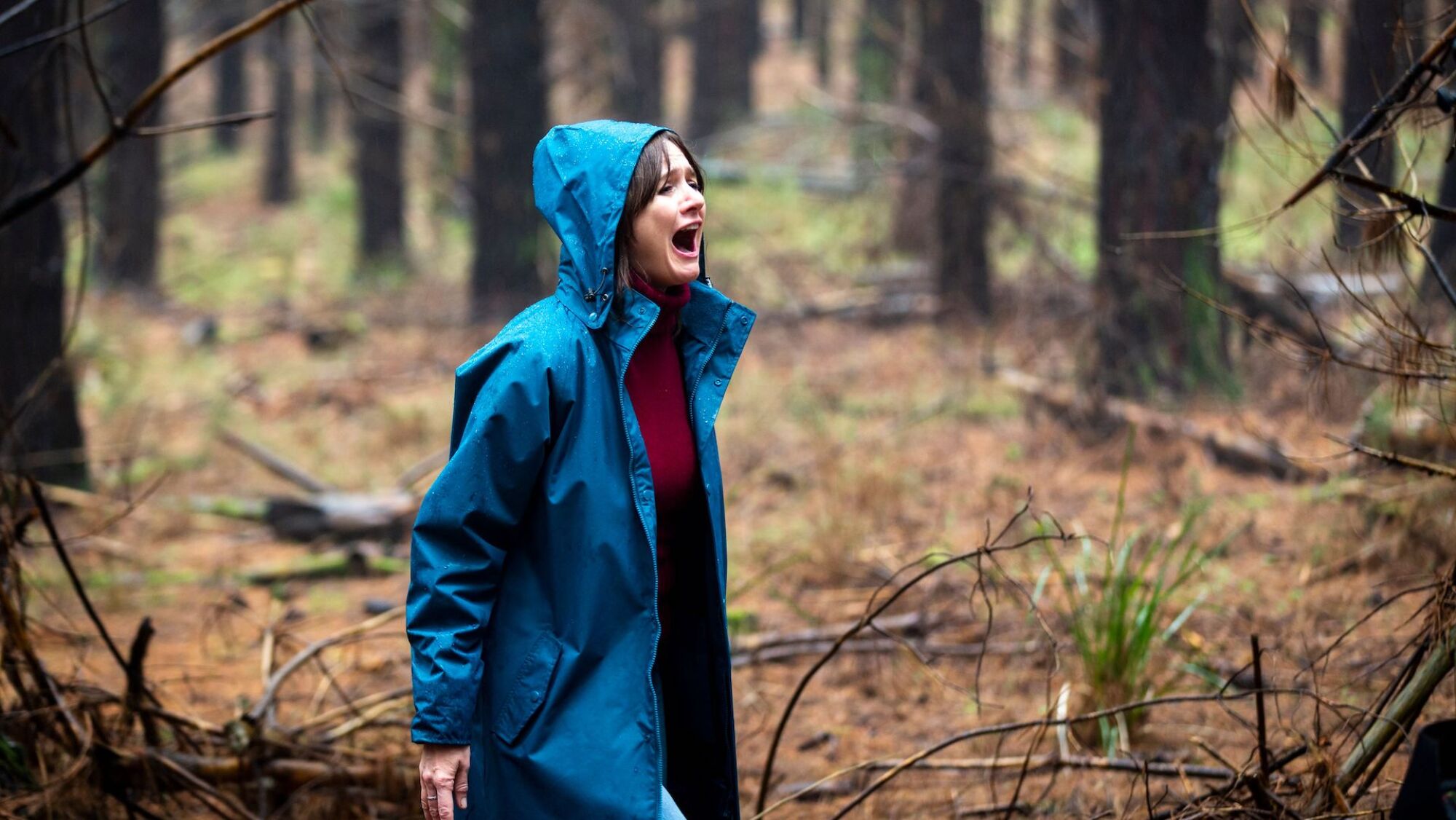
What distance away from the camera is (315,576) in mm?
6711

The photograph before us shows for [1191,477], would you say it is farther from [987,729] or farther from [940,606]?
[987,729]

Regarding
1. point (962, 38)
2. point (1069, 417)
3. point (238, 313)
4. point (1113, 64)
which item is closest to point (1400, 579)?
point (1069, 417)

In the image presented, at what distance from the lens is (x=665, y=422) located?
2.67 metres

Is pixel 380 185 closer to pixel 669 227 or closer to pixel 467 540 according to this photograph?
pixel 669 227

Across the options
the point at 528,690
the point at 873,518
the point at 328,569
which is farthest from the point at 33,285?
the point at 528,690

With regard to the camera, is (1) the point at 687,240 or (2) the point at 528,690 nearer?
(2) the point at 528,690

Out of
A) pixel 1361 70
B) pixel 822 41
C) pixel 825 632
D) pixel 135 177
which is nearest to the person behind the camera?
pixel 825 632

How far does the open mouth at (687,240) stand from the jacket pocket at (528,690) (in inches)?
32.1

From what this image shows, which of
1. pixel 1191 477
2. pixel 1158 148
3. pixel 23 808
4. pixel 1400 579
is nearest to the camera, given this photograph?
pixel 23 808

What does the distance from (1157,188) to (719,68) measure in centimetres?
1664

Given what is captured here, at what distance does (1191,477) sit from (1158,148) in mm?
2205

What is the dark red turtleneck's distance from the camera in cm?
263

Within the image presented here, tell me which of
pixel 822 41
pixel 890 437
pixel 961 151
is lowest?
pixel 890 437

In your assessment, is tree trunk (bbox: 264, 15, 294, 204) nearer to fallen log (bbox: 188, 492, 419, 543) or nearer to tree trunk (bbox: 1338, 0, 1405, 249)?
fallen log (bbox: 188, 492, 419, 543)
